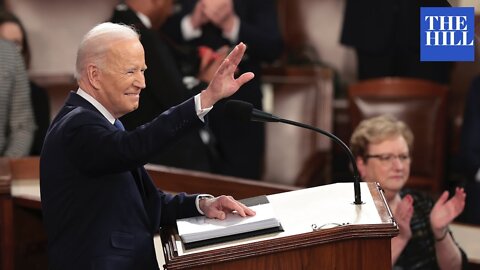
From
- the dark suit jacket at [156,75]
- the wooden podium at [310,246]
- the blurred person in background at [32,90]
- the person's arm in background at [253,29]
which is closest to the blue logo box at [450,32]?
the wooden podium at [310,246]

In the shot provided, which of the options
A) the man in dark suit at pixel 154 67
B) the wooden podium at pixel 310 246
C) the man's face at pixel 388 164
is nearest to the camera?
the wooden podium at pixel 310 246

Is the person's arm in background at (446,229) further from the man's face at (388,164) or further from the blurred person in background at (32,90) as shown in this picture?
the blurred person in background at (32,90)

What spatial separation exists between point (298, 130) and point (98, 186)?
125 inches

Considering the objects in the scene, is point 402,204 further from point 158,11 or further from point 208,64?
point 158,11

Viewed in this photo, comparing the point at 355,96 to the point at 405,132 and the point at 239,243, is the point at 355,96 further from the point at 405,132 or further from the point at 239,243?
the point at 239,243

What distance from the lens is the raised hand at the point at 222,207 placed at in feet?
7.41

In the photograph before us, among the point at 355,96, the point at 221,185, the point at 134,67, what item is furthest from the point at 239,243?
the point at 355,96

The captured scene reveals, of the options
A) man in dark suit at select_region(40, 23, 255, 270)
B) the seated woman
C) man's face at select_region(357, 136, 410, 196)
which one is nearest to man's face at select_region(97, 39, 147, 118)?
man in dark suit at select_region(40, 23, 255, 270)

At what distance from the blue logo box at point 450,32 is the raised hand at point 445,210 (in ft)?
1.59

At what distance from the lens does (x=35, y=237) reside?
3543 mm

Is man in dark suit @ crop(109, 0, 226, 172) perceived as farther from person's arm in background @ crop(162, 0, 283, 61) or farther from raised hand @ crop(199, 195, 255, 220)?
raised hand @ crop(199, 195, 255, 220)

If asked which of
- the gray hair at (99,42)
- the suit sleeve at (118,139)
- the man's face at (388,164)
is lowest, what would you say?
the man's face at (388,164)

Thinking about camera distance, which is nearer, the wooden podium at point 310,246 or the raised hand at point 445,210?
the wooden podium at point 310,246

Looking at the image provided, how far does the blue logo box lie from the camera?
9.32 feet
